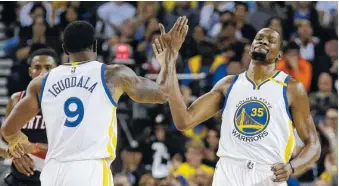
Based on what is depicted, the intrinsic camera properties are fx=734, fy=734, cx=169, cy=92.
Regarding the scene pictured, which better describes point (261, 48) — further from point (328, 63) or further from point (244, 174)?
point (328, 63)

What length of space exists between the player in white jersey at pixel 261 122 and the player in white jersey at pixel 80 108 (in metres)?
0.85

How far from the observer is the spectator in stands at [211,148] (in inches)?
432

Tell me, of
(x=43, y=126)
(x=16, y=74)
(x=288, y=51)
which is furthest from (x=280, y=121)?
(x=16, y=74)

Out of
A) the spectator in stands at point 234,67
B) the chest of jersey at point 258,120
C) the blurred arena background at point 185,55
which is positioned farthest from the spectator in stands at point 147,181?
the chest of jersey at point 258,120

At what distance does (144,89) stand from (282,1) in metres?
8.12

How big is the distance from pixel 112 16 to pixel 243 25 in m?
2.48

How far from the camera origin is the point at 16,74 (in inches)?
474

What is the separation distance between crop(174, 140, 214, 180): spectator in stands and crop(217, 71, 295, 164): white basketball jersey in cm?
397

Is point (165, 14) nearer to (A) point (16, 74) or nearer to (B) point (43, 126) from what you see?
(A) point (16, 74)

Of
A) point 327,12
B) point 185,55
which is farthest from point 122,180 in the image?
point 327,12

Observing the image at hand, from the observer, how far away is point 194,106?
7.04m

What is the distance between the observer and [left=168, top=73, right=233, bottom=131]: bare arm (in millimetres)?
6837

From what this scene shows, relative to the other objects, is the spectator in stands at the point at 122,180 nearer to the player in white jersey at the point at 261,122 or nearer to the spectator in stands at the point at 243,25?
the player in white jersey at the point at 261,122

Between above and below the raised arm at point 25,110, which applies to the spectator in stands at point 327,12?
above
